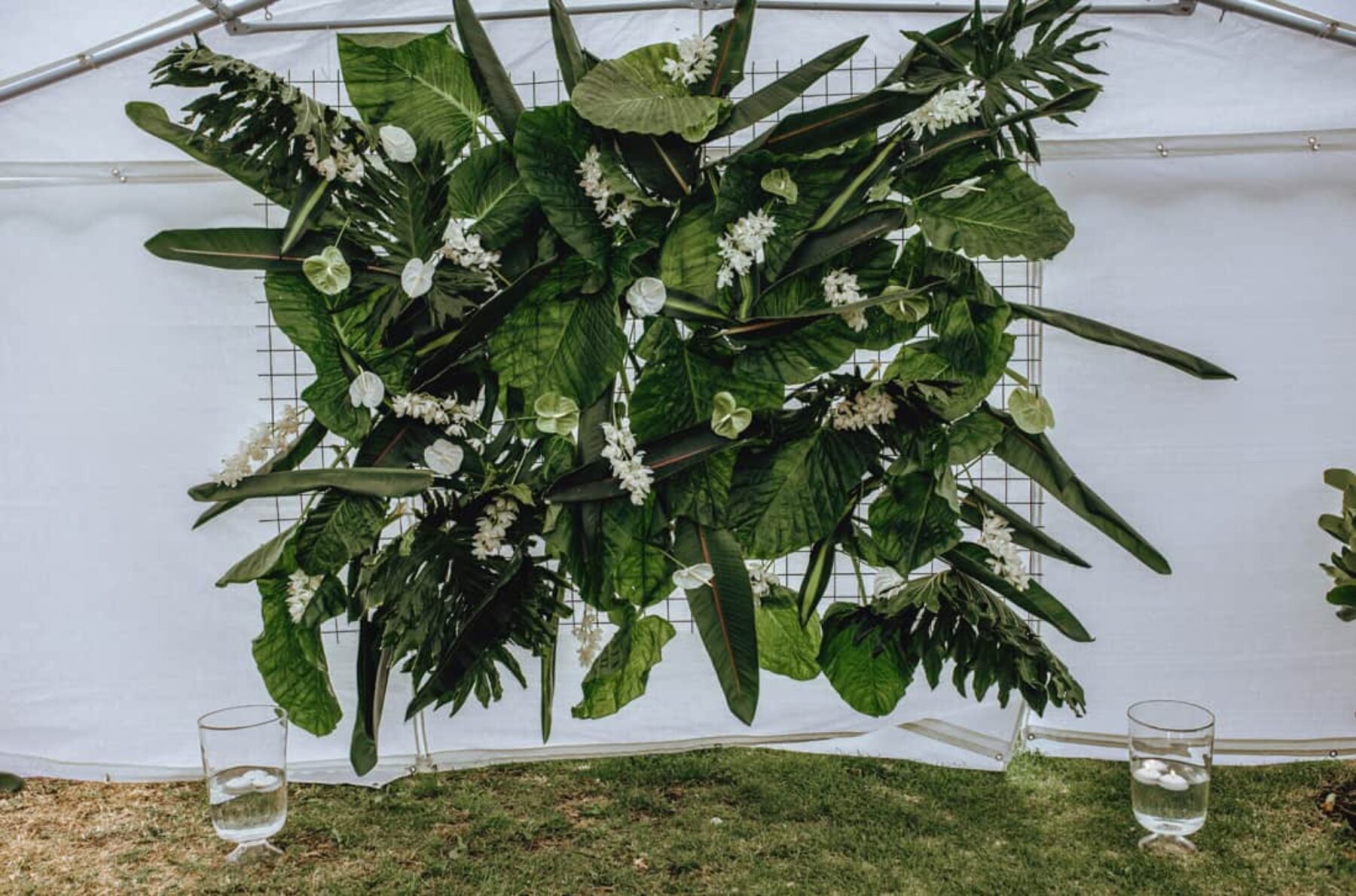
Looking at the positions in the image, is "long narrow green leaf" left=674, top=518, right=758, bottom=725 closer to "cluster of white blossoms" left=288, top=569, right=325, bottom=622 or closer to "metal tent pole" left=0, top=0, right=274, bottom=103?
"cluster of white blossoms" left=288, top=569, right=325, bottom=622

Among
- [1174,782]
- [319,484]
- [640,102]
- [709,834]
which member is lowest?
[709,834]

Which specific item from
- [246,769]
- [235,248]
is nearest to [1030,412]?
[235,248]

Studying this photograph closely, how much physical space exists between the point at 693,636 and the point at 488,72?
3.54ft

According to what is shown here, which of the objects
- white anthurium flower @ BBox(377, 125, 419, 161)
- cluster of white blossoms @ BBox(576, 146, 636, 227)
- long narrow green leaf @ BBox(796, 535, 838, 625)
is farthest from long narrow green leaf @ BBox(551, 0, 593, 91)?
long narrow green leaf @ BBox(796, 535, 838, 625)

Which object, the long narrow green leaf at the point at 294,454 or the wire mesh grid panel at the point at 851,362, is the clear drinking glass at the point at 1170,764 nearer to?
the wire mesh grid panel at the point at 851,362

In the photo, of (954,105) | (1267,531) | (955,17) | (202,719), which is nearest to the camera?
(954,105)

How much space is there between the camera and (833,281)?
4.12ft

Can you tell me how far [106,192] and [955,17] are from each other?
4.96 feet

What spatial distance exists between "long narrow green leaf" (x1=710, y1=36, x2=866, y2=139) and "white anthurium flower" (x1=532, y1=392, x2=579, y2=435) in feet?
1.22

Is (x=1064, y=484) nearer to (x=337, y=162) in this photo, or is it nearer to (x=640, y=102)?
(x=640, y=102)

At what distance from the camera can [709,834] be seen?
164 centimetres

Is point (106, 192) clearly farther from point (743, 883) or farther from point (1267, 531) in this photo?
point (1267, 531)

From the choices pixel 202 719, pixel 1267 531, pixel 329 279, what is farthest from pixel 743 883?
pixel 1267 531

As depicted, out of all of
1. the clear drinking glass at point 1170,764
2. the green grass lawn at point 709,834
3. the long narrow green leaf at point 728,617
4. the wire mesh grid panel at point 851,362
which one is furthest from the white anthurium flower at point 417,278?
the clear drinking glass at point 1170,764
